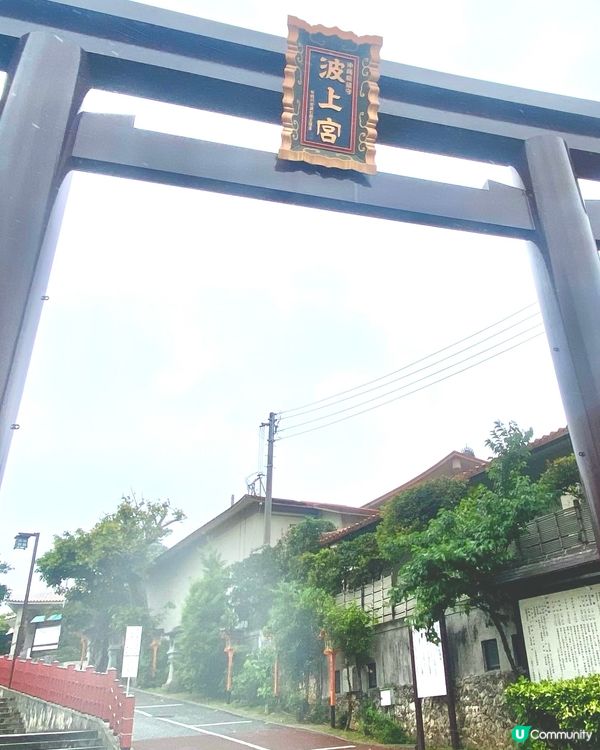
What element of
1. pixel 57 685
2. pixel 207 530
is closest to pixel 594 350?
pixel 57 685

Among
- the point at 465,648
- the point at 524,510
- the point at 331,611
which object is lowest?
the point at 465,648

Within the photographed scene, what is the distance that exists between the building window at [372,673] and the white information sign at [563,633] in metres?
5.87

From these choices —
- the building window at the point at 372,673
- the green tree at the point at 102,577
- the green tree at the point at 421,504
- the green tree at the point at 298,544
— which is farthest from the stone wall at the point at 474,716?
the green tree at the point at 102,577

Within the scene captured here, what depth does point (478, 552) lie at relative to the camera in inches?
386

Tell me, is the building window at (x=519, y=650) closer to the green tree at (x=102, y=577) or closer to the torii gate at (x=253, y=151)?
the torii gate at (x=253, y=151)

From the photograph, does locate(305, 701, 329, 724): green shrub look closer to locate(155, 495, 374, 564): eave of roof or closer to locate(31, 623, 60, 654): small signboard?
locate(155, 495, 374, 564): eave of roof

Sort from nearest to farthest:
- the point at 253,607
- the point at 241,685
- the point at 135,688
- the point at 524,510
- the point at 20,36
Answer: the point at 20,36, the point at 524,510, the point at 241,685, the point at 253,607, the point at 135,688

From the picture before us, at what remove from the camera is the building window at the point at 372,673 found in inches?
573

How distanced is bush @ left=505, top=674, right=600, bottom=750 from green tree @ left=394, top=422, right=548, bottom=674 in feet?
5.23

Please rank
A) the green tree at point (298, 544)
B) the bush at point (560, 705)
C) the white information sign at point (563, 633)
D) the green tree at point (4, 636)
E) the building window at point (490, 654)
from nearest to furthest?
the bush at point (560, 705)
the white information sign at point (563, 633)
the building window at point (490, 654)
the green tree at point (298, 544)
the green tree at point (4, 636)

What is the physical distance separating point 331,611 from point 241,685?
625 centimetres

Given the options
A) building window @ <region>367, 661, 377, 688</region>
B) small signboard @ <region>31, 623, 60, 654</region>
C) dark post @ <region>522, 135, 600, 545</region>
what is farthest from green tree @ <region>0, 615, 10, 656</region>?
dark post @ <region>522, 135, 600, 545</region>

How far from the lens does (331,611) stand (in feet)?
48.5

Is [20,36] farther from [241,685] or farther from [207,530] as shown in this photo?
[207,530]
